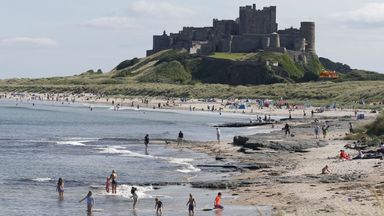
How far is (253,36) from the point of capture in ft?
532

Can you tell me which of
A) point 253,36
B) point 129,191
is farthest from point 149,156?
point 253,36

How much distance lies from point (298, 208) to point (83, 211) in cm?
854

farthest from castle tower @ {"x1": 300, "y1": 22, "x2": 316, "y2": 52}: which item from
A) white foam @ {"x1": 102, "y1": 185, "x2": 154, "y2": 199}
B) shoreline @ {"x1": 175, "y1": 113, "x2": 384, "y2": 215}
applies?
white foam @ {"x1": 102, "y1": 185, "x2": 154, "y2": 199}

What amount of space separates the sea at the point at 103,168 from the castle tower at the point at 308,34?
91.3m

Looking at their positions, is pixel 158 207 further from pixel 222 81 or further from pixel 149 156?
pixel 222 81

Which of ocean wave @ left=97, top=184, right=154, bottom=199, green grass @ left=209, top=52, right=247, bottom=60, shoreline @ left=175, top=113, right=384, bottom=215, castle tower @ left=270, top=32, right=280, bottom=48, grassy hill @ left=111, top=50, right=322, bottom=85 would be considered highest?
castle tower @ left=270, top=32, right=280, bottom=48

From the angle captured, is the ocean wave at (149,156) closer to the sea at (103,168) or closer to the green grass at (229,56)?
the sea at (103,168)

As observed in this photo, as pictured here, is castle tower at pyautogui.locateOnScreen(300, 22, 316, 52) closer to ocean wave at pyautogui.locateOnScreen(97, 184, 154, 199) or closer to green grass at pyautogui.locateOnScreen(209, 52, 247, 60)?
green grass at pyautogui.locateOnScreen(209, 52, 247, 60)

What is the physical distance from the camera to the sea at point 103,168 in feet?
96.1

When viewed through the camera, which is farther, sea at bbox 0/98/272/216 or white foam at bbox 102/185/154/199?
white foam at bbox 102/185/154/199

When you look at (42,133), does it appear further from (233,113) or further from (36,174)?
(233,113)

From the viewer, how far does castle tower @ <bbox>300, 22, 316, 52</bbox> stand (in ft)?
545

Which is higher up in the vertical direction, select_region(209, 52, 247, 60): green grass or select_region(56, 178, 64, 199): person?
select_region(209, 52, 247, 60): green grass

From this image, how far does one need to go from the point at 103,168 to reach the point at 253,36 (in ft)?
405
